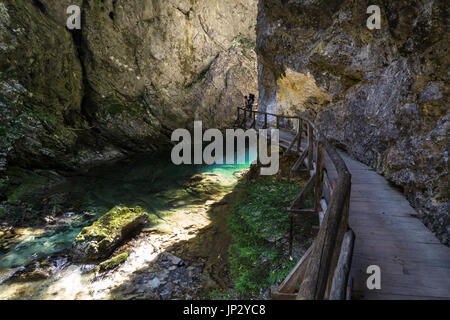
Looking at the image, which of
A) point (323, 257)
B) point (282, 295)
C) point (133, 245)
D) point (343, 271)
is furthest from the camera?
point (133, 245)

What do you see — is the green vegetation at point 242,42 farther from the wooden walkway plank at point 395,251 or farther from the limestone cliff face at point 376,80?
the wooden walkway plank at point 395,251

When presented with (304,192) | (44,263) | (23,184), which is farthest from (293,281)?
(23,184)

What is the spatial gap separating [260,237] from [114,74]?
1663 centimetres

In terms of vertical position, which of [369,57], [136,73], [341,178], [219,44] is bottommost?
[341,178]

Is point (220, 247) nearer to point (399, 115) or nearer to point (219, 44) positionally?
point (399, 115)

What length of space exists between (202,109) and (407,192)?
756 inches

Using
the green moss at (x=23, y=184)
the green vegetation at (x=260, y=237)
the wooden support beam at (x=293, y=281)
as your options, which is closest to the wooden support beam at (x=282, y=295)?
the wooden support beam at (x=293, y=281)

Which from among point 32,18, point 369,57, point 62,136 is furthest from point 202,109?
point 369,57

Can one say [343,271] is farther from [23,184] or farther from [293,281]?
[23,184]

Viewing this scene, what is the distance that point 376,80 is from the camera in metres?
6.98

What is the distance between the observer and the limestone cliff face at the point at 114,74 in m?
13.6

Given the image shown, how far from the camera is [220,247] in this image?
770cm

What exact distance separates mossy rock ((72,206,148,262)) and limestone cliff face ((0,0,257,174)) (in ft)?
26.4

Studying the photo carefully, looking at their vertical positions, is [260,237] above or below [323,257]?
below
